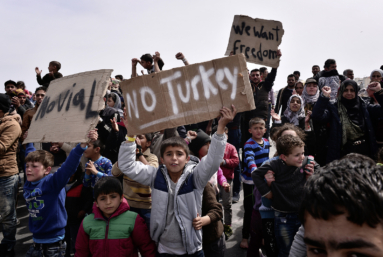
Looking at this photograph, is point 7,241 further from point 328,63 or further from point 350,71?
point 350,71

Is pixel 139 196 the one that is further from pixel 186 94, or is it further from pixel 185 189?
pixel 186 94

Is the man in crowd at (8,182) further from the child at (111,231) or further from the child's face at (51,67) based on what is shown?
the child's face at (51,67)

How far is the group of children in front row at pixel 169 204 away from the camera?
2.11 meters

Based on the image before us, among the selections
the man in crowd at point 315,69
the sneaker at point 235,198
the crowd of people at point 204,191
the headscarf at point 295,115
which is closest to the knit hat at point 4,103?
the crowd of people at point 204,191

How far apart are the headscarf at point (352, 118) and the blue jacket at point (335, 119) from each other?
60mm

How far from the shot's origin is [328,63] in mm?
7016

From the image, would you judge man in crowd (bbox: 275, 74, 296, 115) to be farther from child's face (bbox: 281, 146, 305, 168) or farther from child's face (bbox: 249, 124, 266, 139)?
child's face (bbox: 281, 146, 305, 168)

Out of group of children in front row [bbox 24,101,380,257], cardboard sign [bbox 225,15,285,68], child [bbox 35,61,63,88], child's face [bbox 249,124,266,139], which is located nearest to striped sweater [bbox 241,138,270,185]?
child's face [bbox 249,124,266,139]

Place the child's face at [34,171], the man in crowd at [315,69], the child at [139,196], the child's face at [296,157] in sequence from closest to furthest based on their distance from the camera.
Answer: the child's face at [296,157] < the child's face at [34,171] < the child at [139,196] < the man in crowd at [315,69]

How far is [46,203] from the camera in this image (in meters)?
2.62

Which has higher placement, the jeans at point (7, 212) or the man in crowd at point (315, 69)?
the man in crowd at point (315, 69)

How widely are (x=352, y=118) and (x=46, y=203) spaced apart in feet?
13.6

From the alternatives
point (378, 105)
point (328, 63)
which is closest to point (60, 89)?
point (378, 105)

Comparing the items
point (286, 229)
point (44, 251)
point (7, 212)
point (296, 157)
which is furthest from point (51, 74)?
point (286, 229)
